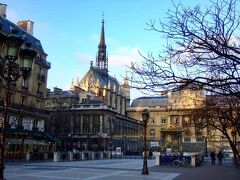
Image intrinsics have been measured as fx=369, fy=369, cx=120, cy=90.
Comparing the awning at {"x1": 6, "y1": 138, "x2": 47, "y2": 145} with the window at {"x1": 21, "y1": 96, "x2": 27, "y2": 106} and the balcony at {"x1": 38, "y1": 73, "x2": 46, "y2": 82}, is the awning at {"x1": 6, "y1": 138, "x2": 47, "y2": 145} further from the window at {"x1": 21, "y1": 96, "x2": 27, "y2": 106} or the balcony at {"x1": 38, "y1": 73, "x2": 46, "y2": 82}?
the balcony at {"x1": 38, "y1": 73, "x2": 46, "y2": 82}

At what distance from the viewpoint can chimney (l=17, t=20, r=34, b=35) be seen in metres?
61.9

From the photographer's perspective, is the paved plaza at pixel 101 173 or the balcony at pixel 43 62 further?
the balcony at pixel 43 62

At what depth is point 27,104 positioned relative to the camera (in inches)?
2194

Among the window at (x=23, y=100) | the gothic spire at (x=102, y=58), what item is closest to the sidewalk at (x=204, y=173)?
the window at (x=23, y=100)

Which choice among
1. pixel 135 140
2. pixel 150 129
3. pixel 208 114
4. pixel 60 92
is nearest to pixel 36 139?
pixel 208 114

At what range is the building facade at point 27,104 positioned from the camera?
50531mm

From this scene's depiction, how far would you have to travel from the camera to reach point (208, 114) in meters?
31.3

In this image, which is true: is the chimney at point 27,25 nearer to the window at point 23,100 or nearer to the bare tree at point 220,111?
the window at point 23,100

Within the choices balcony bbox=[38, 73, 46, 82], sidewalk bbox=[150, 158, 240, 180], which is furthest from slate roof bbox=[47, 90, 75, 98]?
sidewalk bbox=[150, 158, 240, 180]

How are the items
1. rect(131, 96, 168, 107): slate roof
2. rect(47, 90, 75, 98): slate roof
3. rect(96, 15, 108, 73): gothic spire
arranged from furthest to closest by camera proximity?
rect(131, 96, 168, 107): slate roof < rect(96, 15, 108, 73): gothic spire < rect(47, 90, 75, 98): slate roof

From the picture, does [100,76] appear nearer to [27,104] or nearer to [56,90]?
[56,90]

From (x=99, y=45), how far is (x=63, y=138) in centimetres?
4806

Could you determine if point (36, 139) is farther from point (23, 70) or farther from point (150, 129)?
point (150, 129)

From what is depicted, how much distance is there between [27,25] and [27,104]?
14591 mm
